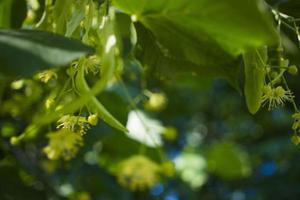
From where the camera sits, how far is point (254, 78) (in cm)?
67

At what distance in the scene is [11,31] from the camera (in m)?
0.60

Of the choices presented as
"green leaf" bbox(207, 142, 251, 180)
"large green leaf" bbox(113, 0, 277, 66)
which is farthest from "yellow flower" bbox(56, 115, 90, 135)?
"green leaf" bbox(207, 142, 251, 180)

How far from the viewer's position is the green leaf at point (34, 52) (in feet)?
1.76

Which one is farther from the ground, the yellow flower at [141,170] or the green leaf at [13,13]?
the green leaf at [13,13]

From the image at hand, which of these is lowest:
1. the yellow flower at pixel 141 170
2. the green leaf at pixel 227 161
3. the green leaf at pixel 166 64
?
the green leaf at pixel 227 161

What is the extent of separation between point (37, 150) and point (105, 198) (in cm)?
33

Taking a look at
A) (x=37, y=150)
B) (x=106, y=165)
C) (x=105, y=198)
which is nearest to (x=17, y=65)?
(x=37, y=150)

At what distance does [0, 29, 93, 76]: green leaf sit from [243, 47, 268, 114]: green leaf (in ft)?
0.63

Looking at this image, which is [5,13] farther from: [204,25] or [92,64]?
[204,25]

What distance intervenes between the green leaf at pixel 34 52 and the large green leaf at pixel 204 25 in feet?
0.33

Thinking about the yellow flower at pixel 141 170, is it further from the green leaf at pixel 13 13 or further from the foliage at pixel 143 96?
the green leaf at pixel 13 13

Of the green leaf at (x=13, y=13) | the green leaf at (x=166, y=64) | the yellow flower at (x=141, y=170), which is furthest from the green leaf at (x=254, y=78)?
the yellow flower at (x=141, y=170)

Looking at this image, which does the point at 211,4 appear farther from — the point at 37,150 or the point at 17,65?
the point at 37,150

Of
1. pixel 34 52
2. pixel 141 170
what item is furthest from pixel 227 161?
pixel 34 52
